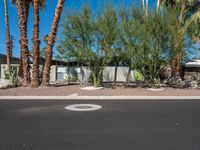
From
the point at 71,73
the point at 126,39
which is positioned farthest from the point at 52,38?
the point at 71,73

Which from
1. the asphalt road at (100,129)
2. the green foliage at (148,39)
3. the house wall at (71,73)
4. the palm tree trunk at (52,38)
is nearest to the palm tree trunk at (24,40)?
the palm tree trunk at (52,38)

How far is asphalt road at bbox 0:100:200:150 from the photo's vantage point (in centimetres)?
625

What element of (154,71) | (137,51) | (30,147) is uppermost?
(137,51)

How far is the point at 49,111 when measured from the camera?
10492 millimetres

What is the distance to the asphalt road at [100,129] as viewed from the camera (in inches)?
246

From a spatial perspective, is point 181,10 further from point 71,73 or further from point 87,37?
point 71,73

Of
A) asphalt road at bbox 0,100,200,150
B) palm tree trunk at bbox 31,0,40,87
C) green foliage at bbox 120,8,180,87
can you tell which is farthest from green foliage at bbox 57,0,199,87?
asphalt road at bbox 0,100,200,150

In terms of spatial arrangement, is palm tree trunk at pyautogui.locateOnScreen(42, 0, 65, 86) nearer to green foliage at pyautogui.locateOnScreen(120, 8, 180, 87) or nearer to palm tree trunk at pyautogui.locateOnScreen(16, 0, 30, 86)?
palm tree trunk at pyautogui.locateOnScreen(16, 0, 30, 86)

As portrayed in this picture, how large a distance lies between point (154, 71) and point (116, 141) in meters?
13.3

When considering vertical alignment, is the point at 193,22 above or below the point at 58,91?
above

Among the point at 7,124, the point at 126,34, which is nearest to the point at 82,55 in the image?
the point at 126,34

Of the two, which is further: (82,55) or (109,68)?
(109,68)

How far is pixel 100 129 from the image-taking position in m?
7.64

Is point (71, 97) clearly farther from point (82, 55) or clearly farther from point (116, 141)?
point (116, 141)
